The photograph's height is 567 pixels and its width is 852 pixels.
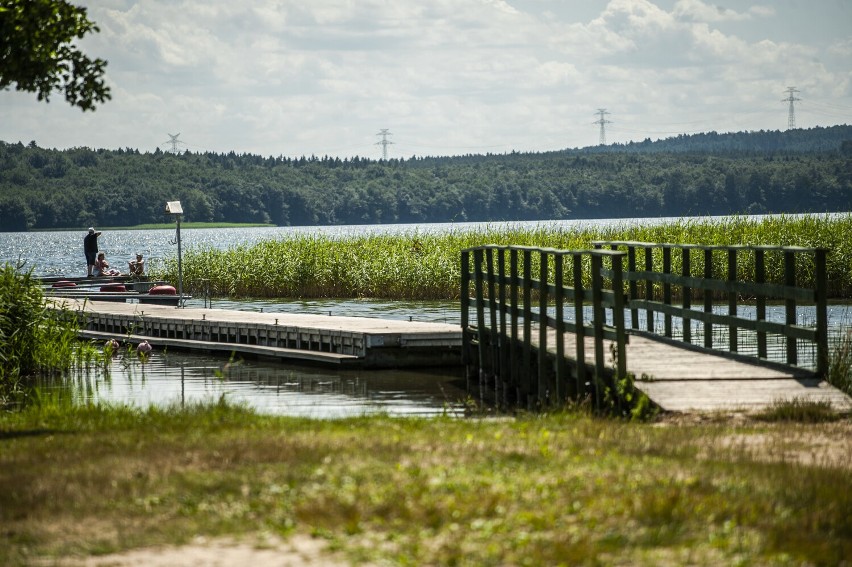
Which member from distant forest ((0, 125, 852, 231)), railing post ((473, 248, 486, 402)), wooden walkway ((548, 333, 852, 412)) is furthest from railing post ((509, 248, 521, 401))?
distant forest ((0, 125, 852, 231))

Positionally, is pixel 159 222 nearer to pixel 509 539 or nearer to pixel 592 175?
pixel 592 175

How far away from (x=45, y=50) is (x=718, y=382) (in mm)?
7699

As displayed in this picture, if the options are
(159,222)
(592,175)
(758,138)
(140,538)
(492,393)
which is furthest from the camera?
(758,138)

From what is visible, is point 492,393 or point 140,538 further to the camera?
point 492,393

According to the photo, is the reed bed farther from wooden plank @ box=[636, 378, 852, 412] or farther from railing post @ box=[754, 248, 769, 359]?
wooden plank @ box=[636, 378, 852, 412]

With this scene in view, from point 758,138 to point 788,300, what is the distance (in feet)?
622

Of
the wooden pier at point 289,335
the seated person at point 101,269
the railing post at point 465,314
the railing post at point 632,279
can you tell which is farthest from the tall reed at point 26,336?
the seated person at point 101,269

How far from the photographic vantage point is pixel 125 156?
171 metres

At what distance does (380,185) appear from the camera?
513ft

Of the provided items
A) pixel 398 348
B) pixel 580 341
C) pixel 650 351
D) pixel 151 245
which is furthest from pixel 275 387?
pixel 151 245

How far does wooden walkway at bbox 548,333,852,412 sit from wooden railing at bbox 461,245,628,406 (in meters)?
0.39

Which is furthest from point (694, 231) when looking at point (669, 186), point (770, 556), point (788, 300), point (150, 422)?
point (669, 186)

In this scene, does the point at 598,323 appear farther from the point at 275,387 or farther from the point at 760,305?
the point at 275,387

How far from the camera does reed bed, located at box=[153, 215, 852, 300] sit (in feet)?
103
